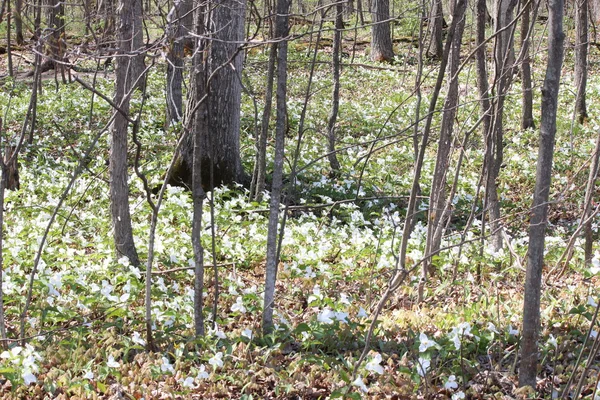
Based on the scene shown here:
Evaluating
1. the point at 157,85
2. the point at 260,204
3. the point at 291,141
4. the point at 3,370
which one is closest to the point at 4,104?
the point at 157,85

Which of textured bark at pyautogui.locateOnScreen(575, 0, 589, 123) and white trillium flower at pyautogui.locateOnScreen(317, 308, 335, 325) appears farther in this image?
textured bark at pyautogui.locateOnScreen(575, 0, 589, 123)

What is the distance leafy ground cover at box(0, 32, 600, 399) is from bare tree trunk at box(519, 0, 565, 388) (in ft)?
0.41

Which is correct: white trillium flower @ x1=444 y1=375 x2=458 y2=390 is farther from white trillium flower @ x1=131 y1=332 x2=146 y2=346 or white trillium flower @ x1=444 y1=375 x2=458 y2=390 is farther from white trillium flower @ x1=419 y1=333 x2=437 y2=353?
white trillium flower @ x1=131 y1=332 x2=146 y2=346

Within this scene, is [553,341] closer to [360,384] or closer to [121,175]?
[360,384]

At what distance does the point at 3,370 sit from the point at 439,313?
109 inches

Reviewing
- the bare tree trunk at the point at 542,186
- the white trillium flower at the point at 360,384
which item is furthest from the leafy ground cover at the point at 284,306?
the bare tree trunk at the point at 542,186

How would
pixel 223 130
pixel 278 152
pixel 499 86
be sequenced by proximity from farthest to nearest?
pixel 223 130 → pixel 499 86 → pixel 278 152

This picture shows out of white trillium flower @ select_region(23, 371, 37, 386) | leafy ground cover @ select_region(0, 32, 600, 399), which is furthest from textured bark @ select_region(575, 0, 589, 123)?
white trillium flower @ select_region(23, 371, 37, 386)

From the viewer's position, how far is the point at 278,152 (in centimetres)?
378

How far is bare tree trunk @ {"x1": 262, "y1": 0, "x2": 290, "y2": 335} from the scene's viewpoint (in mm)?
3654

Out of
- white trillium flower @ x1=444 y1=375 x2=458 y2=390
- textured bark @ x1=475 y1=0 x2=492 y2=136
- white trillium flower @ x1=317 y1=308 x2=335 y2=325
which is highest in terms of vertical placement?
textured bark @ x1=475 y1=0 x2=492 y2=136

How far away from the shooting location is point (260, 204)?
23.6 feet

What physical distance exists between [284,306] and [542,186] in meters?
2.38

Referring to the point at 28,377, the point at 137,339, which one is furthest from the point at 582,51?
the point at 28,377
